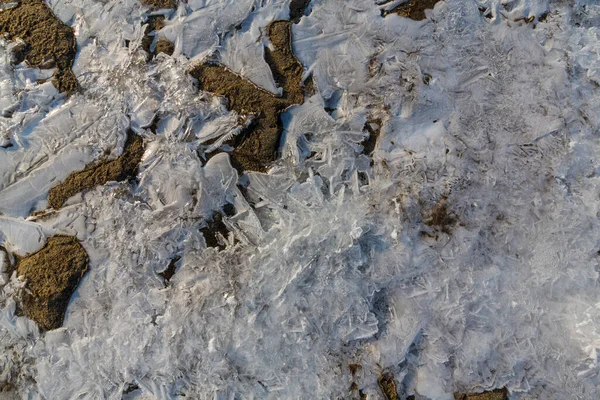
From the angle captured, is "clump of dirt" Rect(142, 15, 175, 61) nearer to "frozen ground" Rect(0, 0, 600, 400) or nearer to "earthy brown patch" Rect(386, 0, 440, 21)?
"frozen ground" Rect(0, 0, 600, 400)

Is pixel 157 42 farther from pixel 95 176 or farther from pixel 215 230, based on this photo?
pixel 215 230

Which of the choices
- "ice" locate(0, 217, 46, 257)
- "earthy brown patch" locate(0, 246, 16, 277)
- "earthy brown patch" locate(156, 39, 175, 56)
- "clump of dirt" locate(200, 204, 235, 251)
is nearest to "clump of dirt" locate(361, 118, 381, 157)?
"clump of dirt" locate(200, 204, 235, 251)

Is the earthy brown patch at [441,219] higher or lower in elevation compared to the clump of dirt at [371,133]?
lower

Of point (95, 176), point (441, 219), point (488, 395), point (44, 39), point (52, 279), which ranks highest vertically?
point (44, 39)

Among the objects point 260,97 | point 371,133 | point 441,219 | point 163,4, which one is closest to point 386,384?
point 441,219

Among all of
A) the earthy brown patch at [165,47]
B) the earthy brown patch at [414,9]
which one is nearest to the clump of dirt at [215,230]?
the earthy brown patch at [165,47]

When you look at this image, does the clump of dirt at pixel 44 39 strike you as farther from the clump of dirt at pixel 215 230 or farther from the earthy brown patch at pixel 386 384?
the earthy brown patch at pixel 386 384
